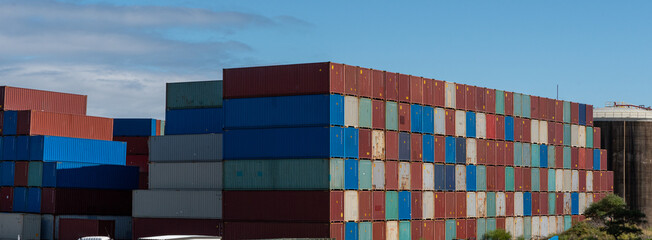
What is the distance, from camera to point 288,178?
6488 cm

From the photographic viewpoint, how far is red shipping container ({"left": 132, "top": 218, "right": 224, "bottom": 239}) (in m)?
68.8

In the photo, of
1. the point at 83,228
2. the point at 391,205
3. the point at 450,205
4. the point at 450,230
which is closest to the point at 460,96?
the point at 450,205

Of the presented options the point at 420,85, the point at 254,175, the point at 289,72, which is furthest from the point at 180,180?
the point at 420,85

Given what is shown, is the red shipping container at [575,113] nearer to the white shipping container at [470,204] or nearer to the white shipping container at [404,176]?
the white shipping container at [470,204]

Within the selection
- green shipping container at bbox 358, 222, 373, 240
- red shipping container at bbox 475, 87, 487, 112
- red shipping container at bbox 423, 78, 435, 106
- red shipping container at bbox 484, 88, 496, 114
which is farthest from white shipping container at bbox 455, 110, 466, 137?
green shipping container at bbox 358, 222, 373, 240

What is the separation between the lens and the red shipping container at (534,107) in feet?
293

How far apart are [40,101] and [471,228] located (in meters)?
46.1

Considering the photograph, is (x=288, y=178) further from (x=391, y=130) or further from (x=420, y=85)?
(x=420, y=85)

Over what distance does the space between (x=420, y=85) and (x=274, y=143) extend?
1466 centimetres

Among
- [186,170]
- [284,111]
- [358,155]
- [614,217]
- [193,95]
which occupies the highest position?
[193,95]

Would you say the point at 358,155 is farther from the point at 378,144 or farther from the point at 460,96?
the point at 460,96

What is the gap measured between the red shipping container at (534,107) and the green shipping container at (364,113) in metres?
28.5

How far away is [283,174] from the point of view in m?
64.9

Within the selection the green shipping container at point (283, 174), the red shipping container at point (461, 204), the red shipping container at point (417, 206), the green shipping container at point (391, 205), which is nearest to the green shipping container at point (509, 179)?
the red shipping container at point (461, 204)
